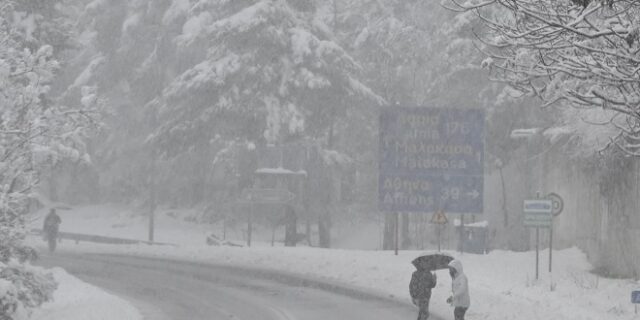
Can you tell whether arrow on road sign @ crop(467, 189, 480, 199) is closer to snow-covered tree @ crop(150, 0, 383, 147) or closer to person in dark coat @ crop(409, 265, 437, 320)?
snow-covered tree @ crop(150, 0, 383, 147)

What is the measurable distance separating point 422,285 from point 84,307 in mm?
6717

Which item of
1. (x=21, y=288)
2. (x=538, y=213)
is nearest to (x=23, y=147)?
(x=21, y=288)

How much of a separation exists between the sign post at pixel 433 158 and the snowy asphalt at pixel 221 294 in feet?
16.9

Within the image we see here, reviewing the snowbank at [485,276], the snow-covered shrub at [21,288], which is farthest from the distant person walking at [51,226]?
the snow-covered shrub at [21,288]

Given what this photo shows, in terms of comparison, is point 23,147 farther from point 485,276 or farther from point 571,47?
point 485,276

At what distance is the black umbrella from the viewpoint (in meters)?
16.6

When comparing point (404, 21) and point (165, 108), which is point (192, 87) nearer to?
point (165, 108)

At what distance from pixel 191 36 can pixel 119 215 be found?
21.1 metres

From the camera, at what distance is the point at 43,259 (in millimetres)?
31672

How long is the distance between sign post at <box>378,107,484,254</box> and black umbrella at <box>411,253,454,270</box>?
1194 centimetres

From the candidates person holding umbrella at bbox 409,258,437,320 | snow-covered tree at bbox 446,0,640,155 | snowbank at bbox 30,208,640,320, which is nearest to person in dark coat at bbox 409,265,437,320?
person holding umbrella at bbox 409,258,437,320

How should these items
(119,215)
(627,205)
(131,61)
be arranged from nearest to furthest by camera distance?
1. (627,205)
2. (131,61)
3. (119,215)

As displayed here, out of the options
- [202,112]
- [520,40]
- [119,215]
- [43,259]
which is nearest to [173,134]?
[202,112]

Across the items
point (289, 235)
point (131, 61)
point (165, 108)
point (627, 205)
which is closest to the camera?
point (627, 205)
